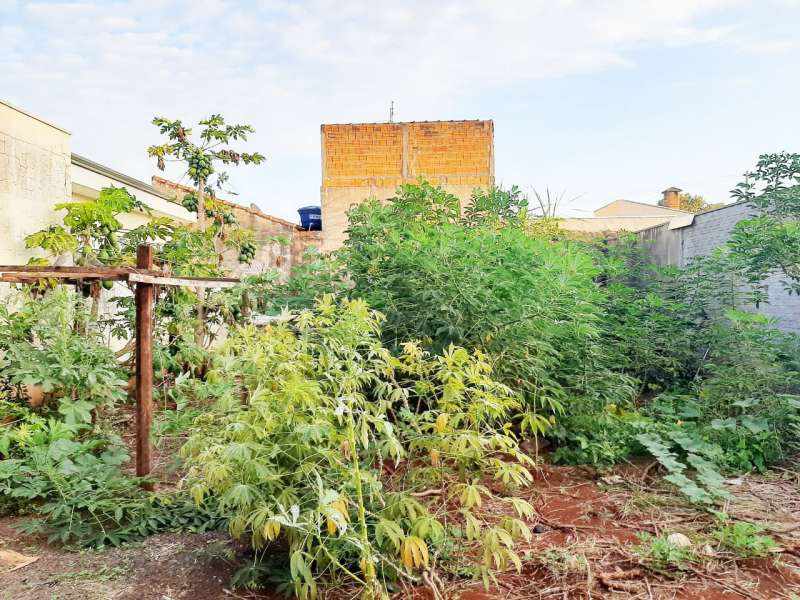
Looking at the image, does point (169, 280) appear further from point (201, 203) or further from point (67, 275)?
point (201, 203)

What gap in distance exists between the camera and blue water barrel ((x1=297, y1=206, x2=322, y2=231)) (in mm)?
14070

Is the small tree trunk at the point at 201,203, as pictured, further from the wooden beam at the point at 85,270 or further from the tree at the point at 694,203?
the tree at the point at 694,203

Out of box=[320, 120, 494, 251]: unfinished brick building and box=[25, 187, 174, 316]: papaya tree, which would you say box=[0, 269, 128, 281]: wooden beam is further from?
box=[320, 120, 494, 251]: unfinished brick building

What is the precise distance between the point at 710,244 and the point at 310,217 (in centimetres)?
953

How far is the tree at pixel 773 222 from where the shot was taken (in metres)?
4.31

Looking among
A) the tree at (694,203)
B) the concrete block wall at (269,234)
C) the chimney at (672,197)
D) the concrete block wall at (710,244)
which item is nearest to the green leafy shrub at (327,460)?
the concrete block wall at (710,244)

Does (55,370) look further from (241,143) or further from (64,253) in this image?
(241,143)

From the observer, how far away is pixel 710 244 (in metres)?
6.68

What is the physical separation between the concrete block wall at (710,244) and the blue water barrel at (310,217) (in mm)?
7869

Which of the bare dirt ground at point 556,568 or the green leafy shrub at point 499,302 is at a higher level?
the green leafy shrub at point 499,302

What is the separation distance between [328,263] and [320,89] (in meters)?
5.77

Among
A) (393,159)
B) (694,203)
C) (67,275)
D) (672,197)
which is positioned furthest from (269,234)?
(694,203)

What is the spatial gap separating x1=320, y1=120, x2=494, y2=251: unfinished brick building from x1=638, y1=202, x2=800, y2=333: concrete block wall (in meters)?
4.08

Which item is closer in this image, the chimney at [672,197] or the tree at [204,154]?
the tree at [204,154]
